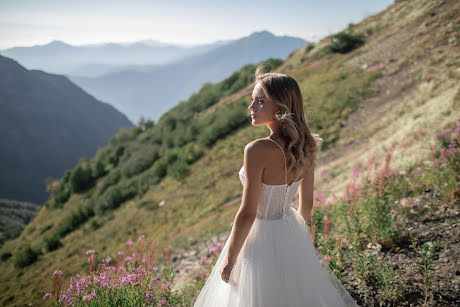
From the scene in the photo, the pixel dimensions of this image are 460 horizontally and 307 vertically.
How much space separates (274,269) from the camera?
1833 mm

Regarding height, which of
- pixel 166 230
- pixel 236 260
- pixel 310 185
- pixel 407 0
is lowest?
pixel 166 230

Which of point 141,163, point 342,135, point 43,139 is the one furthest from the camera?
point 43,139

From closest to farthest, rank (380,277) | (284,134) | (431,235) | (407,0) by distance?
(284,134) < (380,277) < (431,235) < (407,0)

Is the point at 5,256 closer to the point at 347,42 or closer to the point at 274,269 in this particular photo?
the point at 274,269

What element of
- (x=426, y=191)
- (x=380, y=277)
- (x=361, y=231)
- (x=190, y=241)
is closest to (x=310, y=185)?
(x=380, y=277)

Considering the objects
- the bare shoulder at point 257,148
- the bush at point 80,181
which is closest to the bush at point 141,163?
the bush at point 80,181

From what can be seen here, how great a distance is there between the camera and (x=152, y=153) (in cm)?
3080

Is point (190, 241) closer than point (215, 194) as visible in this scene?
Yes

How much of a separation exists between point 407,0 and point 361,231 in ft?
117

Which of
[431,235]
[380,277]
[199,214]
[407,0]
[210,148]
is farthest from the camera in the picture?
[407,0]

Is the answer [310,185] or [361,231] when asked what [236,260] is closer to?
[310,185]

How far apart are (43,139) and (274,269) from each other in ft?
364

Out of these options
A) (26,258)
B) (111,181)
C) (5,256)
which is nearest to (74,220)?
(5,256)

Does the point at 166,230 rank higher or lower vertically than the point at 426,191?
lower
